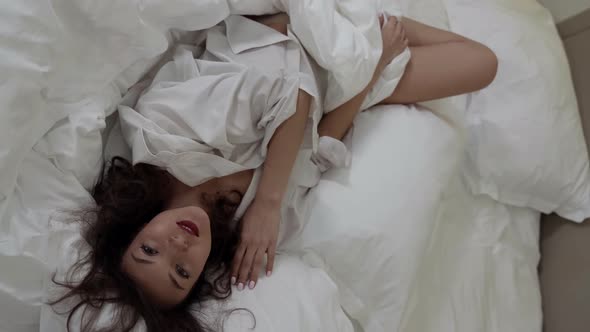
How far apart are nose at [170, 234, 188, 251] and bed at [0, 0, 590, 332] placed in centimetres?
13

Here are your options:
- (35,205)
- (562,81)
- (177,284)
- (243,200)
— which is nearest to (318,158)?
(243,200)

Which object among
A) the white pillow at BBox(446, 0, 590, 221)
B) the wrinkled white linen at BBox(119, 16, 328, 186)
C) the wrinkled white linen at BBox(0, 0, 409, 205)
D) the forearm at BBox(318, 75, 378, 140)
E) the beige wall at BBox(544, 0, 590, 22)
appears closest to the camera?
the wrinkled white linen at BBox(0, 0, 409, 205)

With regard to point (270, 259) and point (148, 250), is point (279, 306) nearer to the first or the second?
point (270, 259)

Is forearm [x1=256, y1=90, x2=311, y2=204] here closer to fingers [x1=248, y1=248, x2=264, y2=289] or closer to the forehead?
fingers [x1=248, y1=248, x2=264, y2=289]

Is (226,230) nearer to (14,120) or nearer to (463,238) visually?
(14,120)

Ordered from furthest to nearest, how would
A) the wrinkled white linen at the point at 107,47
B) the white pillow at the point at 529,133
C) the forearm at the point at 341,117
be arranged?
the white pillow at the point at 529,133
the forearm at the point at 341,117
the wrinkled white linen at the point at 107,47

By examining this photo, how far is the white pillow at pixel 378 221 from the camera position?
34.2 inches

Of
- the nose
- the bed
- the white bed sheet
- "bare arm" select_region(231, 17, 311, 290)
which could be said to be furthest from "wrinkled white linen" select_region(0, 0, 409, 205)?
the white bed sheet

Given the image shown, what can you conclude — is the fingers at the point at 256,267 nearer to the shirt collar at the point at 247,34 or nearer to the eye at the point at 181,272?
the eye at the point at 181,272

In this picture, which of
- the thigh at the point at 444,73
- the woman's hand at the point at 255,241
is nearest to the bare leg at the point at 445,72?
the thigh at the point at 444,73

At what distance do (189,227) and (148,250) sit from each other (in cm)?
7

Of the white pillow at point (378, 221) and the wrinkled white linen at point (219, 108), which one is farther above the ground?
the wrinkled white linen at point (219, 108)

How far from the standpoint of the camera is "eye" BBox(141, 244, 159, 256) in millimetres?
714

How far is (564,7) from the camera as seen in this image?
1.26 m
